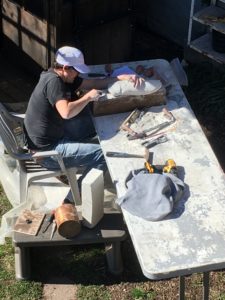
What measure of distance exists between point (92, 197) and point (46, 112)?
0.88 meters

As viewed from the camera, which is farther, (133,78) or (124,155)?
(133,78)

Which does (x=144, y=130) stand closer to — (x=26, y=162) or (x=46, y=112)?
(x=46, y=112)

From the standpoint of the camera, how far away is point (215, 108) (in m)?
6.43

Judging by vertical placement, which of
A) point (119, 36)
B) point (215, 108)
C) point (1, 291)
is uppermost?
point (119, 36)

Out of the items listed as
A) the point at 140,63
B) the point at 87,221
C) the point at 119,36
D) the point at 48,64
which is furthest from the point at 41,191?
the point at 119,36

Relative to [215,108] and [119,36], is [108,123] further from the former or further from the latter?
[119,36]

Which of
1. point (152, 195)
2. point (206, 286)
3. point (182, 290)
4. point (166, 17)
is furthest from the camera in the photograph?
point (166, 17)

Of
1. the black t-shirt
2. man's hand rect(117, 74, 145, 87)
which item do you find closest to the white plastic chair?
the black t-shirt

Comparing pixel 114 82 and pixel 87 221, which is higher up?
pixel 114 82

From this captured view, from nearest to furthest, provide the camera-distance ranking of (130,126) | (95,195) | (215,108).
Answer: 1. (95,195)
2. (130,126)
3. (215,108)

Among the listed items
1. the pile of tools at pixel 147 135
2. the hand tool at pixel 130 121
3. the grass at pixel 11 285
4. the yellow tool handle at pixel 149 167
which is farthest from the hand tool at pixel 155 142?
the grass at pixel 11 285

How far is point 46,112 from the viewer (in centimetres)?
483

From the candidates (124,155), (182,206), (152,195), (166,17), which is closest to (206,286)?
(182,206)

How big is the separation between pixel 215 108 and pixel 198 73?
628 mm
